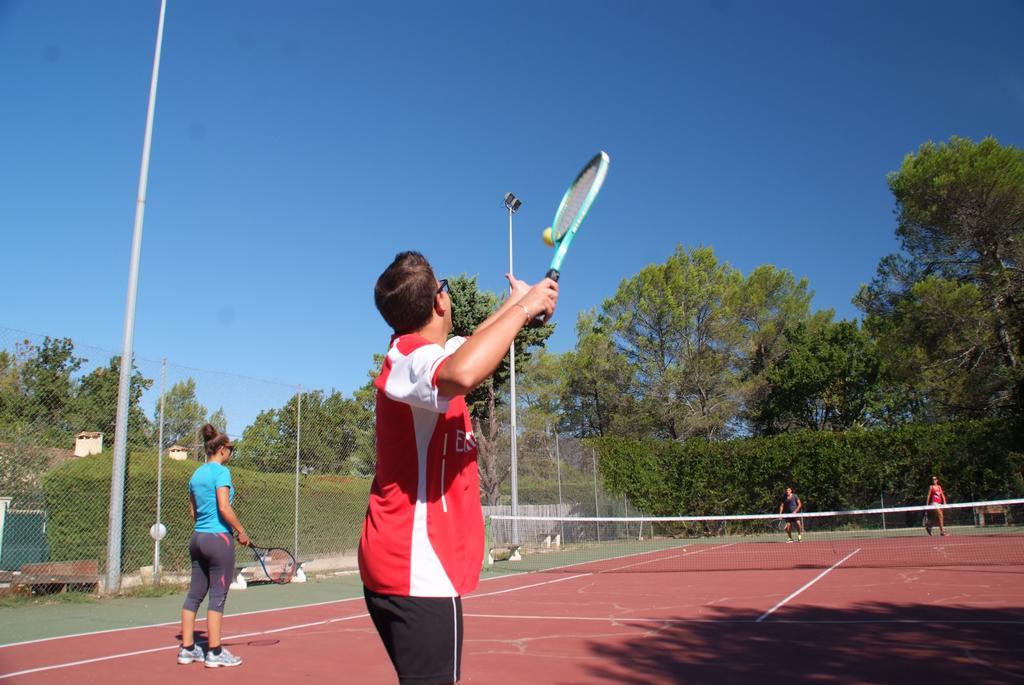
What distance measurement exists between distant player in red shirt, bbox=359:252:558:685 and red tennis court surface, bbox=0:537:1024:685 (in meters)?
3.73

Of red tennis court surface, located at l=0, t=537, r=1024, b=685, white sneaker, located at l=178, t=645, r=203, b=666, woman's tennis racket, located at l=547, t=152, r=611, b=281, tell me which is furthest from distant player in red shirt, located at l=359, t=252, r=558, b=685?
white sneaker, located at l=178, t=645, r=203, b=666

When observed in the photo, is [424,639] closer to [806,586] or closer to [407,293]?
[407,293]

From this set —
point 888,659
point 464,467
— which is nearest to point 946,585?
point 888,659

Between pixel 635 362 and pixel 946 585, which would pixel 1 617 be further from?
pixel 635 362

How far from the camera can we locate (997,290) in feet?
86.5

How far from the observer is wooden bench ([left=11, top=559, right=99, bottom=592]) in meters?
→ 10.1

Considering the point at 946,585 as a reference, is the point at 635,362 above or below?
above

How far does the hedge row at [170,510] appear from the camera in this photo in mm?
10953

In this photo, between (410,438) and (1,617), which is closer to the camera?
(410,438)

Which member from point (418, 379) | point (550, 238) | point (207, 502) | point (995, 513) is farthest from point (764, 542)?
point (418, 379)

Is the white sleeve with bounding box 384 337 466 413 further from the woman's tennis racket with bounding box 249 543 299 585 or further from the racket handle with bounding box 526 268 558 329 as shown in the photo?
the woman's tennis racket with bounding box 249 543 299 585

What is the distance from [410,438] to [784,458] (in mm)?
29223

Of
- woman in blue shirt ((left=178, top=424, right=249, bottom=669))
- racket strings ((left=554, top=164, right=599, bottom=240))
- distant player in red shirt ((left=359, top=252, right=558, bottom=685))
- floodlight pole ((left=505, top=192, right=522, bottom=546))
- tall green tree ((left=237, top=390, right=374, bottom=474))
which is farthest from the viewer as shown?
floodlight pole ((left=505, top=192, right=522, bottom=546))

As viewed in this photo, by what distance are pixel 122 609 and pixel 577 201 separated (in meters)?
9.18
